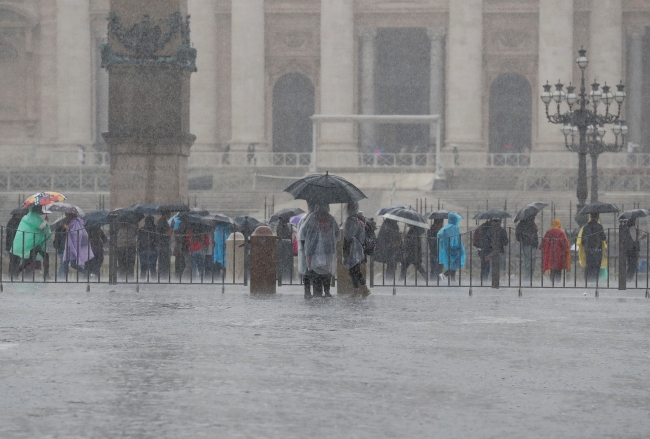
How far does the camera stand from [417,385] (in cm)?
941

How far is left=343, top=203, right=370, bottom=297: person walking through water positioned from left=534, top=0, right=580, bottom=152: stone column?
34.3m

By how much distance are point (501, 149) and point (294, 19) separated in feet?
30.9

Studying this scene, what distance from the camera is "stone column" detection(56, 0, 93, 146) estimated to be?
53344 millimetres

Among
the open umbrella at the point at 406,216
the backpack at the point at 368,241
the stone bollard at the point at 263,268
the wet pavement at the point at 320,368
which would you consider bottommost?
the wet pavement at the point at 320,368

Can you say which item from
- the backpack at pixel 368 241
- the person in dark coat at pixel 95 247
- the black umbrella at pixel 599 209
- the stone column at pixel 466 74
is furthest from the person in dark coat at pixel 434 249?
the stone column at pixel 466 74

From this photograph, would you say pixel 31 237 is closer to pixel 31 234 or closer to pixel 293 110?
pixel 31 234

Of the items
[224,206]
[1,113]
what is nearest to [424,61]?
[1,113]

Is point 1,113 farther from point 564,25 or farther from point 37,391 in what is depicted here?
point 37,391

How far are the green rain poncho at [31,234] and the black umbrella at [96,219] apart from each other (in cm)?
57

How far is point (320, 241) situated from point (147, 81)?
6024 mm

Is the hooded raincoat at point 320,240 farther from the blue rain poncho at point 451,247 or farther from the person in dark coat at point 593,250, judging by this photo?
the person in dark coat at point 593,250

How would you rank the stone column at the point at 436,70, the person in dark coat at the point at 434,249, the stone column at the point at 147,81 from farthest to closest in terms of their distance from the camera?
the stone column at the point at 436,70 < the stone column at the point at 147,81 < the person in dark coat at the point at 434,249

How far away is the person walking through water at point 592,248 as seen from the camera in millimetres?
19969

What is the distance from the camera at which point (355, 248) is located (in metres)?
16.5
